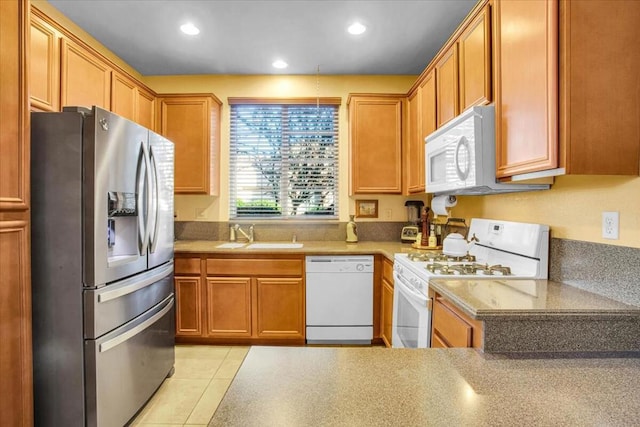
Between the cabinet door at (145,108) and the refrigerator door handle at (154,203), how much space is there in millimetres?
1056

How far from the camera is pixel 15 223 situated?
53.7 inches

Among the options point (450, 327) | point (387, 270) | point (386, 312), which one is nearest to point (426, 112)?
point (387, 270)

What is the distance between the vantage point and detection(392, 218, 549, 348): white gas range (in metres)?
1.63

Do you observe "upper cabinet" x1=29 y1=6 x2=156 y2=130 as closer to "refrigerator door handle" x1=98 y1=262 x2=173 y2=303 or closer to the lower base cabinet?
"refrigerator door handle" x1=98 y1=262 x2=173 y2=303

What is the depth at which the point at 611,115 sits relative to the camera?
1133 millimetres

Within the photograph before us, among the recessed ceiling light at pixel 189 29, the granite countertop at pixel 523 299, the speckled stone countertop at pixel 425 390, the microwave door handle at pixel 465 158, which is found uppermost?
the recessed ceiling light at pixel 189 29

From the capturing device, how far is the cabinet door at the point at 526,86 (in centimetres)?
119

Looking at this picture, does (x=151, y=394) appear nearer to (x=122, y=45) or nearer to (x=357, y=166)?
(x=357, y=166)

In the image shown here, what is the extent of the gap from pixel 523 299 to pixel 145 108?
10.5ft

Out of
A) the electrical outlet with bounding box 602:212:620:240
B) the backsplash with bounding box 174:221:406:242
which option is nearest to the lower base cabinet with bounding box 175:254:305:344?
the backsplash with bounding box 174:221:406:242

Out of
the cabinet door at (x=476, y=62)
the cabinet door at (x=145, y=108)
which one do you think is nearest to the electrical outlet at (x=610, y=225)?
the cabinet door at (x=476, y=62)

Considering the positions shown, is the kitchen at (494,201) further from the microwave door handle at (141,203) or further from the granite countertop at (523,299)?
the microwave door handle at (141,203)

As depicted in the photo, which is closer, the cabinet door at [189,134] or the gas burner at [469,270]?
the gas burner at [469,270]

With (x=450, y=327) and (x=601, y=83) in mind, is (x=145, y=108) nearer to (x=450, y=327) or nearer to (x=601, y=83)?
(x=450, y=327)
